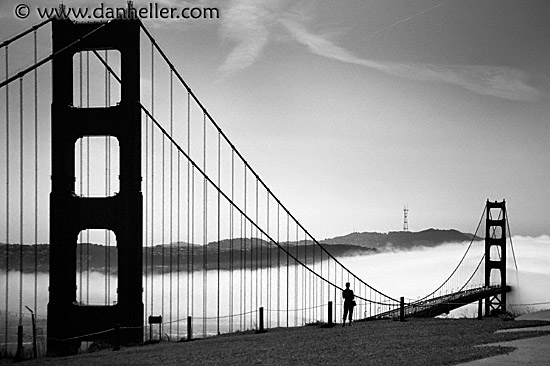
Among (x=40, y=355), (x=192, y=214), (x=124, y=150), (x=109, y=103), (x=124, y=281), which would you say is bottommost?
(x=40, y=355)

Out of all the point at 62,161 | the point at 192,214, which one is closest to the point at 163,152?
the point at 192,214

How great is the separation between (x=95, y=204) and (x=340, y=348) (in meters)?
10.7

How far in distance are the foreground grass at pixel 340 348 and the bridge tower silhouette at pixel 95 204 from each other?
7.44 feet

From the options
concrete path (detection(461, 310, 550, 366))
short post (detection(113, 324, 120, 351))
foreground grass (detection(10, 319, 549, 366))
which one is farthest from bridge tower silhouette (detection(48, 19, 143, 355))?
concrete path (detection(461, 310, 550, 366))

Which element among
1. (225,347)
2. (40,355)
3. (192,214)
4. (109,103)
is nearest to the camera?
(225,347)

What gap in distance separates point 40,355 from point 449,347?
1343cm

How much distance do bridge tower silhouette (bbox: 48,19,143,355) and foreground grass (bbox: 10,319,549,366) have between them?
7.44 feet

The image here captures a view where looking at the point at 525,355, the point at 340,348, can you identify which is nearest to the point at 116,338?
the point at 340,348

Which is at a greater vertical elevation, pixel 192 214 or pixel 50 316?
pixel 192 214

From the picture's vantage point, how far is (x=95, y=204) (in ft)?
89.9

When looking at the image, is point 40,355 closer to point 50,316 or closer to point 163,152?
point 50,316

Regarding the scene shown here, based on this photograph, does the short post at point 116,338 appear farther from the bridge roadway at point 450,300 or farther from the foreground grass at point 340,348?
the bridge roadway at point 450,300

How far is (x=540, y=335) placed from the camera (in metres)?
21.2

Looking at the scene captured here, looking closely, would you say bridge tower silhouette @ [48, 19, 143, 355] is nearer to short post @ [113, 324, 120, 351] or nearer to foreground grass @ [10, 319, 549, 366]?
short post @ [113, 324, 120, 351]
